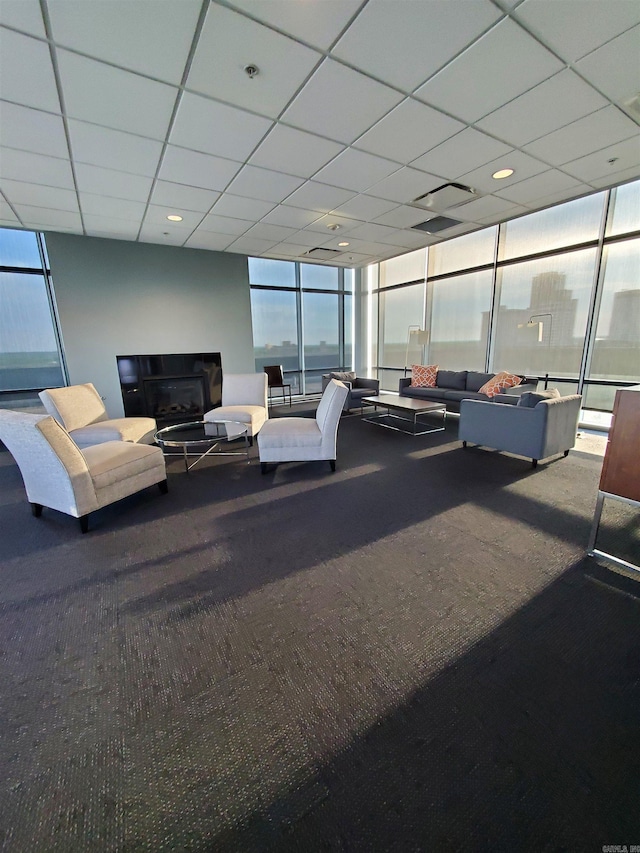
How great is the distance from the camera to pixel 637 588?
1706 mm

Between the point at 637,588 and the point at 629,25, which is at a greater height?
the point at 629,25

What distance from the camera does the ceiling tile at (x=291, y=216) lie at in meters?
4.20

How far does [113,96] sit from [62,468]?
8.27 feet

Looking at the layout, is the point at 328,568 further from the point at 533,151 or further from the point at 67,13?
the point at 533,151

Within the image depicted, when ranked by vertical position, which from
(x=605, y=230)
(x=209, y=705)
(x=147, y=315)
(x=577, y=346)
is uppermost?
(x=605, y=230)

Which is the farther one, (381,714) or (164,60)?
(164,60)

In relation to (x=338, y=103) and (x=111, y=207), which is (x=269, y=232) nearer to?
(x=111, y=207)

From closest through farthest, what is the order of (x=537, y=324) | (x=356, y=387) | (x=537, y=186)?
(x=537, y=186)
(x=537, y=324)
(x=356, y=387)

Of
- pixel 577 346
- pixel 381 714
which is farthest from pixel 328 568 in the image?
pixel 577 346

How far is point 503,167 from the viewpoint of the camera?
333 centimetres

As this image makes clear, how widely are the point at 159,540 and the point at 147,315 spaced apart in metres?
4.50

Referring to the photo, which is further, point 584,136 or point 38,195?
point 38,195

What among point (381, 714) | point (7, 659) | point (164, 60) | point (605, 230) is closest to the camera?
point (381, 714)

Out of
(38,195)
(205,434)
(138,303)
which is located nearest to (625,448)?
(205,434)
